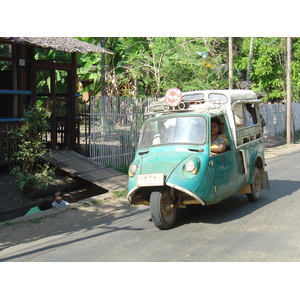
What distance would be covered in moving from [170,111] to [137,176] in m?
1.82

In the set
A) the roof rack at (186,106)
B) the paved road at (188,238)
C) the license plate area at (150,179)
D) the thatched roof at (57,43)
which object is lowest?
the paved road at (188,238)

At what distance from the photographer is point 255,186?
9938 mm

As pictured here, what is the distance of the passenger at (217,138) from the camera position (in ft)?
27.5

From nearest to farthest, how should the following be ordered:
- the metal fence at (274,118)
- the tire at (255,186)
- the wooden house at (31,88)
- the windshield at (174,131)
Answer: the windshield at (174,131)
the tire at (255,186)
the wooden house at (31,88)
the metal fence at (274,118)

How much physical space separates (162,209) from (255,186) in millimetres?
3185

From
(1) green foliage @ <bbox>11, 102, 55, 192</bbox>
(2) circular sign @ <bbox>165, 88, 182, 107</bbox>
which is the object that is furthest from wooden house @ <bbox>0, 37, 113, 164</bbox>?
(2) circular sign @ <bbox>165, 88, 182, 107</bbox>

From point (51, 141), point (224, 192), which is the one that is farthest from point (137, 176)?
point (51, 141)

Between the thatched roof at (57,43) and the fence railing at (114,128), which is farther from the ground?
the thatched roof at (57,43)

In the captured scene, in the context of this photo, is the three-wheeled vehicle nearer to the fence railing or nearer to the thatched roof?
the thatched roof

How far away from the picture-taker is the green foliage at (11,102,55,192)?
1085 cm

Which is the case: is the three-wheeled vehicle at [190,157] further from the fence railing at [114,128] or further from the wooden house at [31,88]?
the fence railing at [114,128]

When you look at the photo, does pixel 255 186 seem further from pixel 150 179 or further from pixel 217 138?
pixel 150 179

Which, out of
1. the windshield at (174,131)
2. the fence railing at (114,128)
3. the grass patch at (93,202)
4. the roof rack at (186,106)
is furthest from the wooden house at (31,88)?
the windshield at (174,131)

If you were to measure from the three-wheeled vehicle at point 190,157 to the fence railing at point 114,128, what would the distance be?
4636mm
